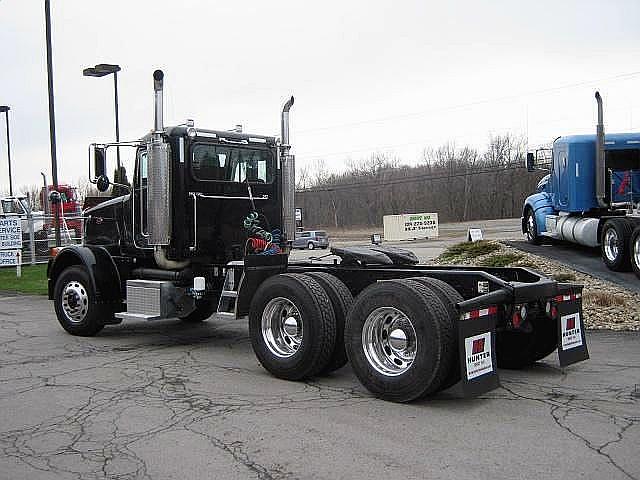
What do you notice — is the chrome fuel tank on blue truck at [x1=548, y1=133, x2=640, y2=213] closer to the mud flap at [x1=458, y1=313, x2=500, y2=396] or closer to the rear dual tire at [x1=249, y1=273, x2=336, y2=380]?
the rear dual tire at [x1=249, y1=273, x2=336, y2=380]

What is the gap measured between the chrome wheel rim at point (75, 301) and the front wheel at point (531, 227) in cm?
1204

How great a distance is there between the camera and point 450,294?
21.2ft

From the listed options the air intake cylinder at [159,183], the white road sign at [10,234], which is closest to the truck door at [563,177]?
the air intake cylinder at [159,183]

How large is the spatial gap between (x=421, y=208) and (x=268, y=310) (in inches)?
3214

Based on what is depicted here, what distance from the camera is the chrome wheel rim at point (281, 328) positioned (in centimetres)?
757

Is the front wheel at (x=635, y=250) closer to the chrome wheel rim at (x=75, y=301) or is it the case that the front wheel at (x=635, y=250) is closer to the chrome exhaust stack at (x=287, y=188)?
the chrome exhaust stack at (x=287, y=188)

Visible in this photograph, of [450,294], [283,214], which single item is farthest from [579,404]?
[283,214]

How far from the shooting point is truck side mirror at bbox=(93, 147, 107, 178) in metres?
10.2

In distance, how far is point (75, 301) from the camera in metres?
10.7

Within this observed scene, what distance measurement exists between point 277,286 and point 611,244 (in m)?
8.61

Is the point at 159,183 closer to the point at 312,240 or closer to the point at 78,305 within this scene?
the point at 78,305

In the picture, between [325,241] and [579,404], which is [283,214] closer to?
[579,404]

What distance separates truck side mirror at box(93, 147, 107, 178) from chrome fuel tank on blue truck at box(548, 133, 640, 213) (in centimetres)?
1060

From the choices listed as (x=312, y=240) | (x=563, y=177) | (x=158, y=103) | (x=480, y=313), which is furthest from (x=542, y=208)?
(x=312, y=240)
